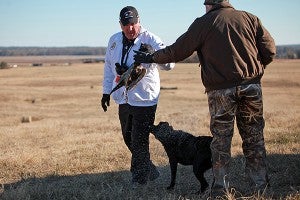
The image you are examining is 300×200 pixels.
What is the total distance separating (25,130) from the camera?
15273 mm

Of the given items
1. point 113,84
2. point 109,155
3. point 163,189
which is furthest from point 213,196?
point 109,155

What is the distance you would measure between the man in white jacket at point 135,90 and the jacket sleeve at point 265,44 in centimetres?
131

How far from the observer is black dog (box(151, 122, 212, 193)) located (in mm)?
6000

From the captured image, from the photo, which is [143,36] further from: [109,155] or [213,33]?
[109,155]

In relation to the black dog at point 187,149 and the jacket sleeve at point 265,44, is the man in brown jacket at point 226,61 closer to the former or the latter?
the jacket sleeve at point 265,44

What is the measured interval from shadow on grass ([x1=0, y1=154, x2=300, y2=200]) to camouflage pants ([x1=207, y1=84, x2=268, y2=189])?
0.48 m

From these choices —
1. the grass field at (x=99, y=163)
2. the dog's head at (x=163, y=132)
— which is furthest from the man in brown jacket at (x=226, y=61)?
the dog's head at (x=163, y=132)

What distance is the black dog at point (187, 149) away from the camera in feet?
19.7

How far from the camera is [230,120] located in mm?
5336

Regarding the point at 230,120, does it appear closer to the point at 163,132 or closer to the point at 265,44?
the point at 265,44

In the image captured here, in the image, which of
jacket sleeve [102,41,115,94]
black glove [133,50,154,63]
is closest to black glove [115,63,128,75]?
jacket sleeve [102,41,115,94]

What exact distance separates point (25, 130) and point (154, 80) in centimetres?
952

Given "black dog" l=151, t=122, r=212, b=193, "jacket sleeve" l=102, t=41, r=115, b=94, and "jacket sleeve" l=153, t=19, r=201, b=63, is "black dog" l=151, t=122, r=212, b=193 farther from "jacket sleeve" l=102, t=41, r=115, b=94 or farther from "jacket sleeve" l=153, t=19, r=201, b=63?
"jacket sleeve" l=153, t=19, r=201, b=63

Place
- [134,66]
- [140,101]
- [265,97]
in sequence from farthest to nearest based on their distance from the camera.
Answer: [265,97]
[140,101]
[134,66]
